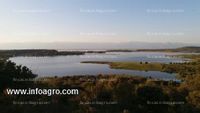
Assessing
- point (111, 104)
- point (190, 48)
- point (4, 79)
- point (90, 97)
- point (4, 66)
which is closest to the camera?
point (111, 104)

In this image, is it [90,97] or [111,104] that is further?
[90,97]

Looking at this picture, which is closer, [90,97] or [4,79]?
[90,97]

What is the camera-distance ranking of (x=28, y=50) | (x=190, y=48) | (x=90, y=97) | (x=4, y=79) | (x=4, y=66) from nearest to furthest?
(x=90, y=97) → (x=4, y=79) → (x=4, y=66) → (x=28, y=50) → (x=190, y=48)

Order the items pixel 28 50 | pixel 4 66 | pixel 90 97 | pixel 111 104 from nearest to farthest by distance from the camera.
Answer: pixel 111 104
pixel 90 97
pixel 4 66
pixel 28 50

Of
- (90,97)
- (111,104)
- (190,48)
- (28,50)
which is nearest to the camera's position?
(111,104)

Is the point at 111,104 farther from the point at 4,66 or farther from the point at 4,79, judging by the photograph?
the point at 4,66

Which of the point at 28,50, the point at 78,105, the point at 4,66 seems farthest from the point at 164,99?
the point at 28,50

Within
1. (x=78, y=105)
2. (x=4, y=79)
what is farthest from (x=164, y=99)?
(x=4, y=79)

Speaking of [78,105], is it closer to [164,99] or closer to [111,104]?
[111,104]
